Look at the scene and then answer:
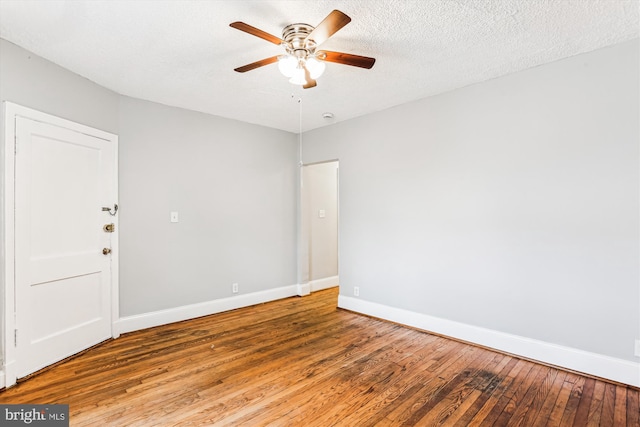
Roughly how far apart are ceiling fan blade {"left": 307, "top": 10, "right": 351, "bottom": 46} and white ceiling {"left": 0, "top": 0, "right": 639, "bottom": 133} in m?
0.17

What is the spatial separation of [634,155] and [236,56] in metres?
3.11

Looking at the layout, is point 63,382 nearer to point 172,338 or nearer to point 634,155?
point 172,338

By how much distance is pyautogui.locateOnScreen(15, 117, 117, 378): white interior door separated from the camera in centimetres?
252

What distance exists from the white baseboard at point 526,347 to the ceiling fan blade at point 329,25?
290 centimetres

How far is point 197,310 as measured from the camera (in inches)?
157

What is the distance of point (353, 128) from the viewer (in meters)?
4.23

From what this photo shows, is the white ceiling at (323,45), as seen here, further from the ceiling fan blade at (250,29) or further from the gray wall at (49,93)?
the ceiling fan blade at (250,29)

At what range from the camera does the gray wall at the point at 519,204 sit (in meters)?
2.43

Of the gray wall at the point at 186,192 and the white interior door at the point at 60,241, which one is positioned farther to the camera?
the gray wall at the point at 186,192

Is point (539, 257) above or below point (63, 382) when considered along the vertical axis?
above

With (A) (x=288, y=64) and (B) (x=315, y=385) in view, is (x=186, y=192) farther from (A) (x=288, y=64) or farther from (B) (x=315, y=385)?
(B) (x=315, y=385)

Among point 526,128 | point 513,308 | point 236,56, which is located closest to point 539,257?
point 513,308

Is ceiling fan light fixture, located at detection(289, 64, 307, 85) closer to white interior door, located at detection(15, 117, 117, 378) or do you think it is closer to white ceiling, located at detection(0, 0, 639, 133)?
white ceiling, located at detection(0, 0, 639, 133)

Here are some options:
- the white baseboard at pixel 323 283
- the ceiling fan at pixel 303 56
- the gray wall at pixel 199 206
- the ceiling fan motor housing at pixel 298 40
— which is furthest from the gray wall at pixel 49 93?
the white baseboard at pixel 323 283
